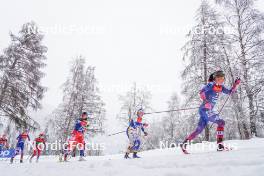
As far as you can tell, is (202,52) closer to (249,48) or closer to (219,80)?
(249,48)

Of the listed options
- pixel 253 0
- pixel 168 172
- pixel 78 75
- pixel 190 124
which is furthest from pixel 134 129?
pixel 78 75

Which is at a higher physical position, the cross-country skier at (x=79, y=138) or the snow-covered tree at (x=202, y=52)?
the snow-covered tree at (x=202, y=52)

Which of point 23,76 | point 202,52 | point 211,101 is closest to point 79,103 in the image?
point 23,76

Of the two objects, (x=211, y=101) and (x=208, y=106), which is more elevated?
(x=211, y=101)

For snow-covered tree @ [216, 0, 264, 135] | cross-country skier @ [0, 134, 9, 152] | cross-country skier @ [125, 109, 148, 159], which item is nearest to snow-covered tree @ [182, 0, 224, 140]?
snow-covered tree @ [216, 0, 264, 135]

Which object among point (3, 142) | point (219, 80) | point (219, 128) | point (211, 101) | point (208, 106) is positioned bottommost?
point (3, 142)

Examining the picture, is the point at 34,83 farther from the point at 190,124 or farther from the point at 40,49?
the point at 190,124

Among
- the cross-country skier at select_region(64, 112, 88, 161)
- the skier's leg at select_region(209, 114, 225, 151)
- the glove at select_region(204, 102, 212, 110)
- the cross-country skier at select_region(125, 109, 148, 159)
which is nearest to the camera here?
the skier's leg at select_region(209, 114, 225, 151)

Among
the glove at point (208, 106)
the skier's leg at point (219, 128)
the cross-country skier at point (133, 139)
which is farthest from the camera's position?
the cross-country skier at point (133, 139)

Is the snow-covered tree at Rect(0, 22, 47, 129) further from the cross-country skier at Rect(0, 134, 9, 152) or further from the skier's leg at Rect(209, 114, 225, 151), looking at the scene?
the skier's leg at Rect(209, 114, 225, 151)

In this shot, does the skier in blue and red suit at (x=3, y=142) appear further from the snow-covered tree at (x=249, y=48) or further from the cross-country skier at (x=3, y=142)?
the snow-covered tree at (x=249, y=48)

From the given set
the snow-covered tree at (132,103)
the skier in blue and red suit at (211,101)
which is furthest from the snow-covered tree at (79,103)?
the skier in blue and red suit at (211,101)

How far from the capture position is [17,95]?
17.3 meters

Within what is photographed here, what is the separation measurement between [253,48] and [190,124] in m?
6.74
